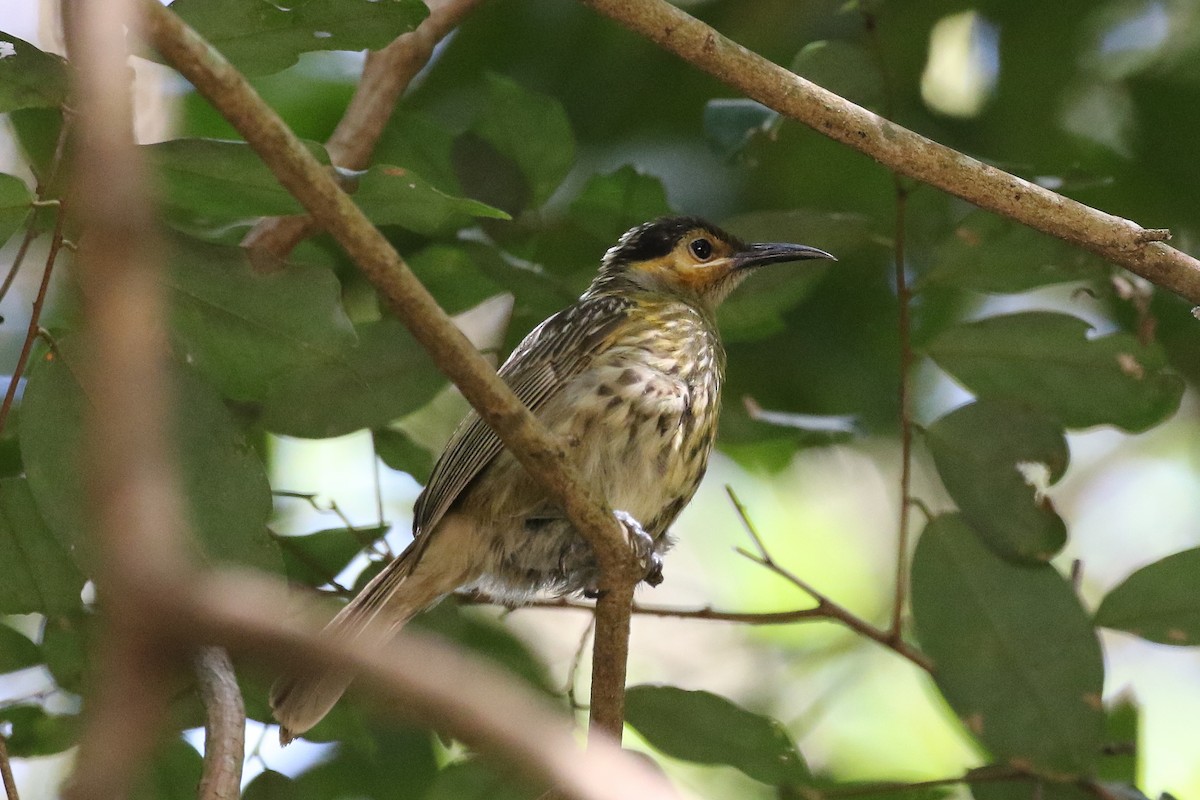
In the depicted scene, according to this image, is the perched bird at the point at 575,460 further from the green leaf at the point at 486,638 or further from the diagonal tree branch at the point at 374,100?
the diagonal tree branch at the point at 374,100

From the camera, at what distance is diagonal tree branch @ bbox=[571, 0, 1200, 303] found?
253cm

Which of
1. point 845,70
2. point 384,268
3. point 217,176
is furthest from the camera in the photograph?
point 845,70

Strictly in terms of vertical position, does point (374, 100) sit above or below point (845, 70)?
above

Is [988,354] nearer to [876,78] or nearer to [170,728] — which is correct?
[876,78]

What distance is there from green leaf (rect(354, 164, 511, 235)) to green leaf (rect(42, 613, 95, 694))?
45.2 inches

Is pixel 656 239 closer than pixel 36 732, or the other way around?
pixel 36 732

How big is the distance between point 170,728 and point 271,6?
1424 mm

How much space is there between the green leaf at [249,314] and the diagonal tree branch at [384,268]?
0.56 meters

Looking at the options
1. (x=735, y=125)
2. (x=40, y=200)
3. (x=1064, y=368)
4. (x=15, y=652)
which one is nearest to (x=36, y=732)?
(x=15, y=652)

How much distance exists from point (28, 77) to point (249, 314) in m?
0.54

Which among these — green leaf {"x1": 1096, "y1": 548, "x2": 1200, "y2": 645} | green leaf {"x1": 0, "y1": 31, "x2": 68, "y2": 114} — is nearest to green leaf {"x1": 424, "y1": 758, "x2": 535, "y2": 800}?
green leaf {"x1": 1096, "y1": 548, "x2": 1200, "y2": 645}

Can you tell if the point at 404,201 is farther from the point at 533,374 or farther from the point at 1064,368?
the point at 1064,368

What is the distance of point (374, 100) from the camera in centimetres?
377

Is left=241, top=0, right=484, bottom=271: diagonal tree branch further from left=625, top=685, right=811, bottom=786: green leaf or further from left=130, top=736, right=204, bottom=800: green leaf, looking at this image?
left=625, top=685, right=811, bottom=786: green leaf
